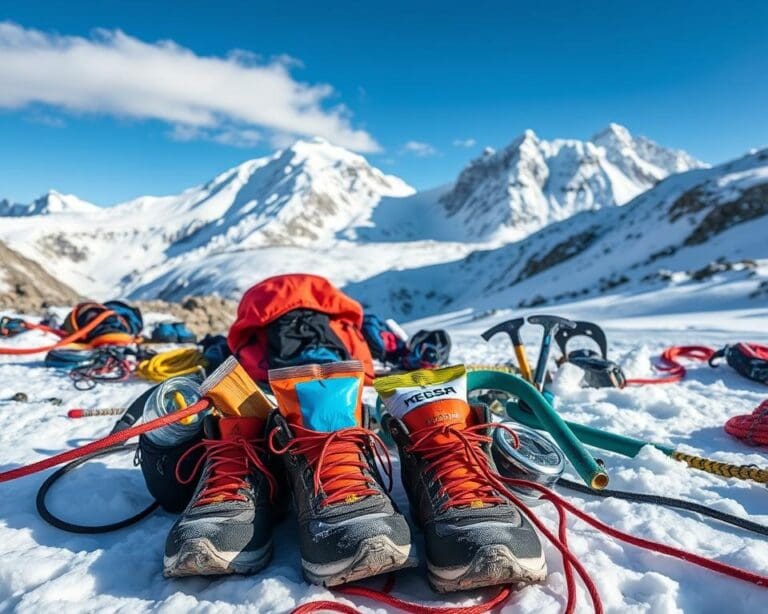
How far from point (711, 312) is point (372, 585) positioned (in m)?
13.5

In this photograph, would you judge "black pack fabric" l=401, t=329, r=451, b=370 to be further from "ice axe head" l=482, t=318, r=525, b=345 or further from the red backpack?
"ice axe head" l=482, t=318, r=525, b=345

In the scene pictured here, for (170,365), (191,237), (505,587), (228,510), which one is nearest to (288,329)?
(170,365)

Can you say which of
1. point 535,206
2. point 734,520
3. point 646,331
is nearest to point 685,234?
point 646,331

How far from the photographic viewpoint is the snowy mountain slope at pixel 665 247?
17.3m

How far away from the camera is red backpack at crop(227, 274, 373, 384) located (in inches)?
168

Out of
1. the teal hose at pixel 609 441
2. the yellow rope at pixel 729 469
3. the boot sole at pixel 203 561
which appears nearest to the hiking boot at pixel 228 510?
the boot sole at pixel 203 561

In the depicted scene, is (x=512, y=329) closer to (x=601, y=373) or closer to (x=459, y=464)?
(x=601, y=373)

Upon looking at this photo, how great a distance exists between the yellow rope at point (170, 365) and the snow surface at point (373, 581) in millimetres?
1298

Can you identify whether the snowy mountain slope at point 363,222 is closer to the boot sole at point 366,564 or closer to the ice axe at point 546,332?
the ice axe at point 546,332

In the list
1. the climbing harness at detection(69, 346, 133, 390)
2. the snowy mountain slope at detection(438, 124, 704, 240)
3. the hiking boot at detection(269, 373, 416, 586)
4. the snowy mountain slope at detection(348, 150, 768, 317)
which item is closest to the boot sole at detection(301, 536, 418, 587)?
the hiking boot at detection(269, 373, 416, 586)

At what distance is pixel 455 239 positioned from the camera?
151 m

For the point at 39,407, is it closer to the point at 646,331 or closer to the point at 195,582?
the point at 195,582

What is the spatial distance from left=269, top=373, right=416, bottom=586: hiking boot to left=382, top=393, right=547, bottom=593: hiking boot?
136mm

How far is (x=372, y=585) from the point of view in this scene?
1740 mm
